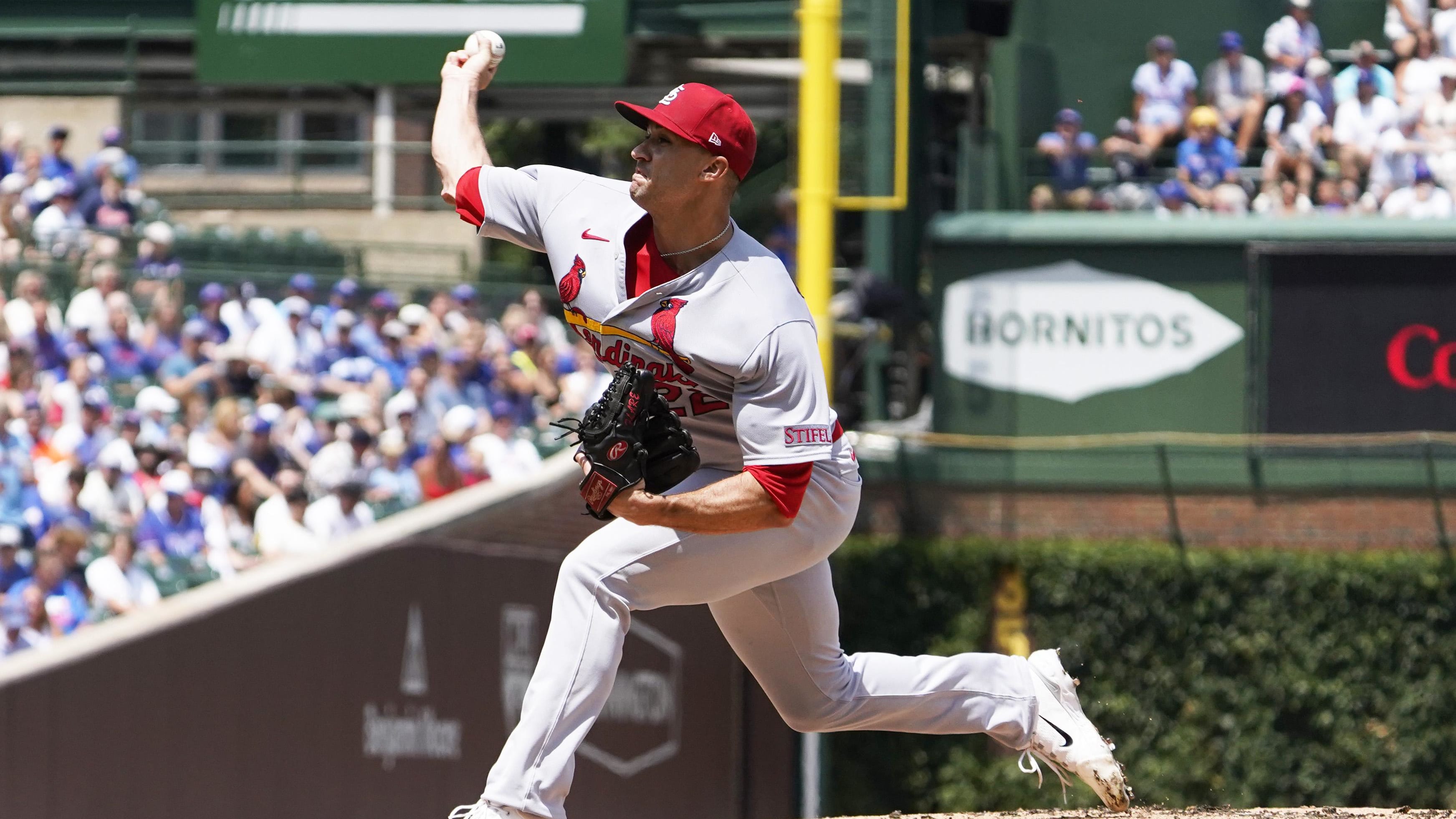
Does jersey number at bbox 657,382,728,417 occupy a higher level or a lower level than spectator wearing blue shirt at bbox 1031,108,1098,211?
lower

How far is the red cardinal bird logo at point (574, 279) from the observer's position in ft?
13.1

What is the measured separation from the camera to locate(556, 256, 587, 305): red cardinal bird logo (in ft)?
13.1

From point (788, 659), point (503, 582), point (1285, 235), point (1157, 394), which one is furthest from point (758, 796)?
point (788, 659)

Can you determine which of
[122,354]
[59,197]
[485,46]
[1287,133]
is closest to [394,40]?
[59,197]

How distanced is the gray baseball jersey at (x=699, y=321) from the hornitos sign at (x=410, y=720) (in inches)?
247

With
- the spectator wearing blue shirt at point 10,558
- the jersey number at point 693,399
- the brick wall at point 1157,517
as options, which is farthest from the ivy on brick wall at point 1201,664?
the jersey number at point 693,399

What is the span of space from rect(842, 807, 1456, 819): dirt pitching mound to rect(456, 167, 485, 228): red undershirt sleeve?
85.4 inches

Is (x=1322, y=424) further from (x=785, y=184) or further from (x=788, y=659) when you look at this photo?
(x=788, y=659)

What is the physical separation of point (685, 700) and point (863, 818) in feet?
17.5

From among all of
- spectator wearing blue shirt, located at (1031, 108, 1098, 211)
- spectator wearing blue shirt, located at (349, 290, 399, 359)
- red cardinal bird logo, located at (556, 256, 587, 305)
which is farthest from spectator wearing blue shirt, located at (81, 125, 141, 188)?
red cardinal bird logo, located at (556, 256, 587, 305)

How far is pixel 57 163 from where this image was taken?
500 inches

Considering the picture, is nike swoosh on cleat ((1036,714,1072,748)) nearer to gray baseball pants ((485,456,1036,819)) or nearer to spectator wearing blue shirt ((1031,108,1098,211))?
gray baseball pants ((485,456,1036,819))

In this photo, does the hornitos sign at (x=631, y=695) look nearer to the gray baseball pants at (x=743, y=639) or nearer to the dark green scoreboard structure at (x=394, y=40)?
the dark green scoreboard structure at (x=394, y=40)

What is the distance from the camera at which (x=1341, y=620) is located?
453 inches
